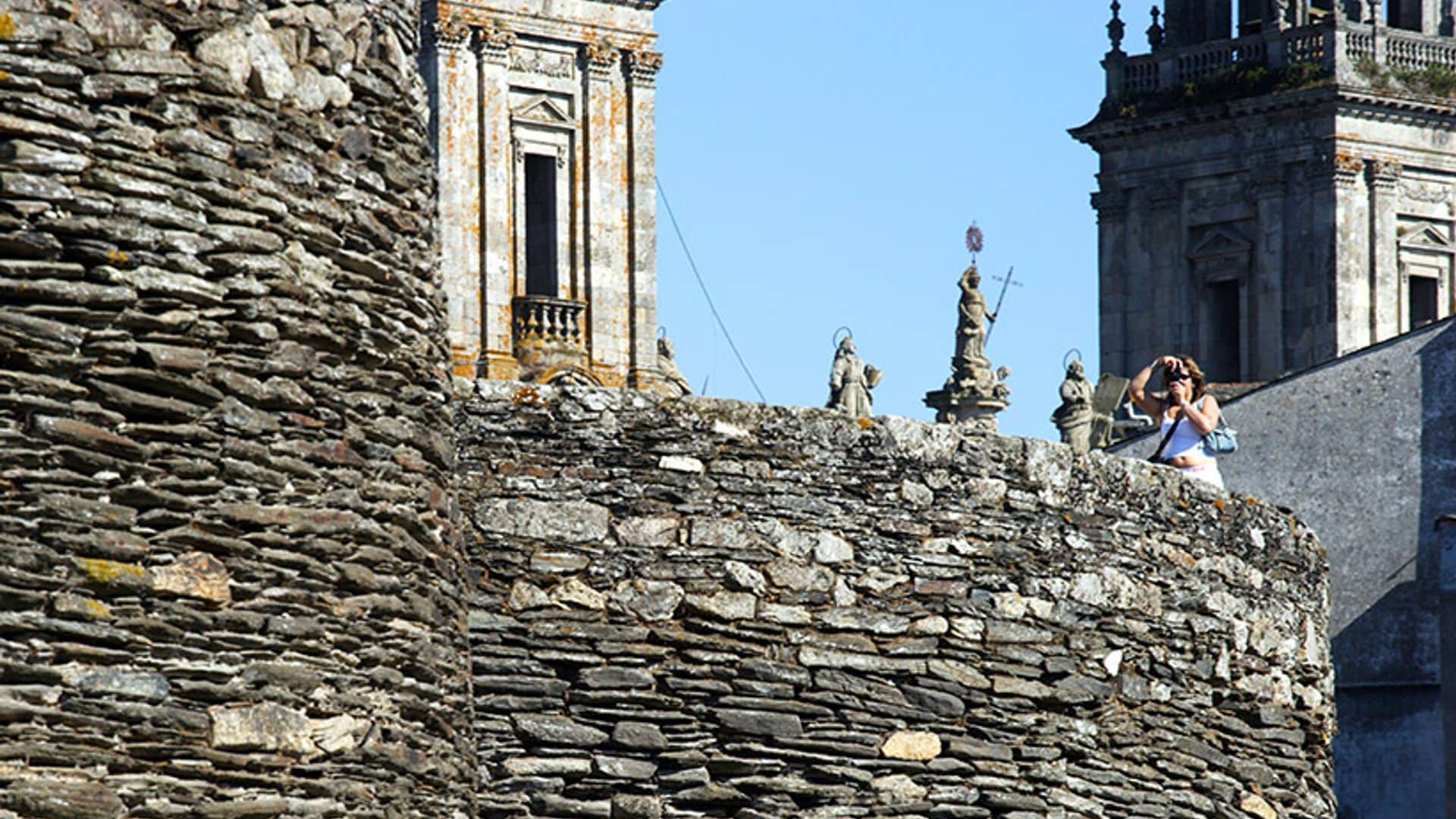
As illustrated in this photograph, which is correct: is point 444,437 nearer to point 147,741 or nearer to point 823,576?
point 147,741

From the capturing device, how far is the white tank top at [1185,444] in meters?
14.9

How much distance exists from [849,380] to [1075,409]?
10.6 feet

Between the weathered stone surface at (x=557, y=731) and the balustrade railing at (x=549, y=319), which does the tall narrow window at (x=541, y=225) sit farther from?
the weathered stone surface at (x=557, y=731)

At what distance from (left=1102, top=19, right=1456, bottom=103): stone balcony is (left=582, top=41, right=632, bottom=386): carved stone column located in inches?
570

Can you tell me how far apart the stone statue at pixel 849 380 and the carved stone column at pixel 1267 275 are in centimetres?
1266

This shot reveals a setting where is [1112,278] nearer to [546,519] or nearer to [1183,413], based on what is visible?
[1183,413]

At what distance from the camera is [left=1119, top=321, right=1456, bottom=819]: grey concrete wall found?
99.9 feet

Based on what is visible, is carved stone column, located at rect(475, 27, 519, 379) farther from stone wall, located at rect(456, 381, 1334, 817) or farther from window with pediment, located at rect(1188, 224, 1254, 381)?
stone wall, located at rect(456, 381, 1334, 817)

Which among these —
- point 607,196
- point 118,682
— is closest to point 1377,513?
point 607,196

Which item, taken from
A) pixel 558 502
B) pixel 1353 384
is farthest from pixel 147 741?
pixel 1353 384

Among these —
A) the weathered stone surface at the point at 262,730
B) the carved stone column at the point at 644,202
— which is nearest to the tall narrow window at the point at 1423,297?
the carved stone column at the point at 644,202

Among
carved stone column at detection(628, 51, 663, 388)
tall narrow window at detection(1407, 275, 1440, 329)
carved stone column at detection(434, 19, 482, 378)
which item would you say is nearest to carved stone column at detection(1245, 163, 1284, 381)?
tall narrow window at detection(1407, 275, 1440, 329)

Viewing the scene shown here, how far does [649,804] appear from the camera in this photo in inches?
468

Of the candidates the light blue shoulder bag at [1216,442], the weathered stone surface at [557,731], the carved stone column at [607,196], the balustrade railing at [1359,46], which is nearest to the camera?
the weathered stone surface at [557,731]
